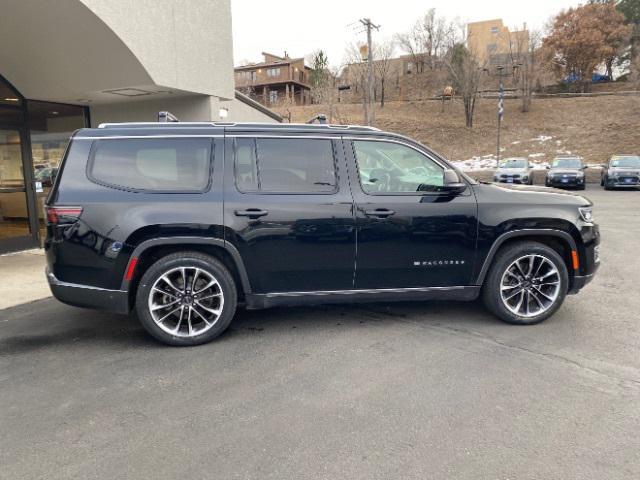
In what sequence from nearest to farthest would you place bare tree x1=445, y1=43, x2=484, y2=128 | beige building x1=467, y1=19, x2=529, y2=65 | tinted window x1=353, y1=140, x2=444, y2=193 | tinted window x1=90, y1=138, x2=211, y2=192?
tinted window x1=90, y1=138, x2=211, y2=192 < tinted window x1=353, y1=140, x2=444, y2=193 < bare tree x1=445, y1=43, x2=484, y2=128 < beige building x1=467, y1=19, x2=529, y2=65

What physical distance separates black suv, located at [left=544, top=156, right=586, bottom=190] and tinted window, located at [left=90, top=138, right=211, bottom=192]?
20.5 meters

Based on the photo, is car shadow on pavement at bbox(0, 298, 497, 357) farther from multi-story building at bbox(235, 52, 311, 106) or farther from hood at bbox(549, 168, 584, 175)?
multi-story building at bbox(235, 52, 311, 106)

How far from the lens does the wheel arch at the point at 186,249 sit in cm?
420

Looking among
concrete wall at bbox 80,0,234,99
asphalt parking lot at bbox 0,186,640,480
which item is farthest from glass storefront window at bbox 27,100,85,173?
asphalt parking lot at bbox 0,186,640,480

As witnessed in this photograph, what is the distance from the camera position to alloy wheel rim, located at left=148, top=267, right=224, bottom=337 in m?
4.29

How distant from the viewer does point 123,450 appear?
279 centimetres

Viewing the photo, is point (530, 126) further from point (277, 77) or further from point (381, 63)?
point (277, 77)

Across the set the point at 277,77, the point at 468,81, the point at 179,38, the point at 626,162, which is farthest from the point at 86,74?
the point at 277,77

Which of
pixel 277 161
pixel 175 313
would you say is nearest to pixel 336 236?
pixel 277 161

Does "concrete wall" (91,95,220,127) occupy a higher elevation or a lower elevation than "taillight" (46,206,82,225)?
higher

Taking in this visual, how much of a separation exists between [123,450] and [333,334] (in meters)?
2.21

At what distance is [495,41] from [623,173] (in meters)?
42.7

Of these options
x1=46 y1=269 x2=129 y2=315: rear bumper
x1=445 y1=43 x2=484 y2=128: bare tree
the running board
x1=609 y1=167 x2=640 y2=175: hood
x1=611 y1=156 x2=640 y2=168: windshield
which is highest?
x1=445 y1=43 x2=484 y2=128: bare tree

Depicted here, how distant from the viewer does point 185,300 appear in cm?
432
